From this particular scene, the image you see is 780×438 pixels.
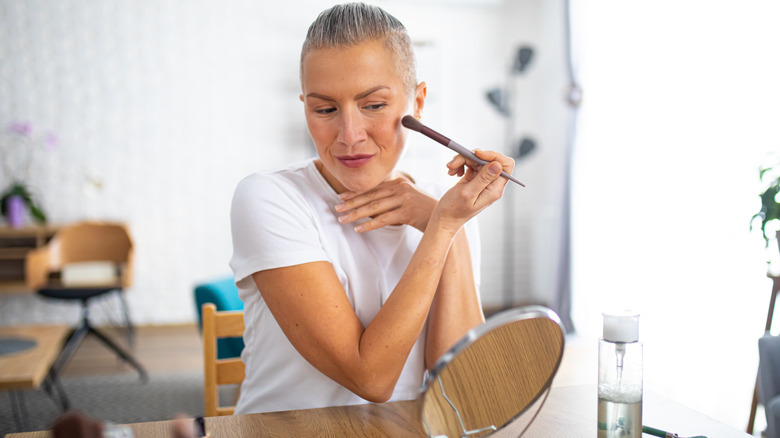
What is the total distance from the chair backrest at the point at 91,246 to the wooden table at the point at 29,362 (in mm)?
917

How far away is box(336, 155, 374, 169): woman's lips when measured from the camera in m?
1.05

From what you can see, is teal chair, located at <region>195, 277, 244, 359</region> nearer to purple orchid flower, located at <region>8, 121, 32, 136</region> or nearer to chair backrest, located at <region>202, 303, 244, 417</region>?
chair backrest, located at <region>202, 303, 244, 417</region>

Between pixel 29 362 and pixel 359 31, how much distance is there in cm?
225

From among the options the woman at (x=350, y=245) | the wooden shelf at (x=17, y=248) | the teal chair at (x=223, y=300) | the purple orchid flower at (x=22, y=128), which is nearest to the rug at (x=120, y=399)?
the teal chair at (x=223, y=300)

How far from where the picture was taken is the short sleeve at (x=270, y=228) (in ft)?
3.32

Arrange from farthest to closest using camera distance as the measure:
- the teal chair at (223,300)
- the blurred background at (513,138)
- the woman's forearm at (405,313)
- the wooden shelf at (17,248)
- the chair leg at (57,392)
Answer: the wooden shelf at (17,248)
the chair leg at (57,392)
the blurred background at (513,138)
the teal chair at (223,300)
the woman's forearm at (405,313)

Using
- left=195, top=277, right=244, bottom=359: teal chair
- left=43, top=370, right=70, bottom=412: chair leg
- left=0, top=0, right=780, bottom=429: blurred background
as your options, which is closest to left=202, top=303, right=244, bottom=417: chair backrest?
left=195, top=277, right=244, bottom=359: teal chair

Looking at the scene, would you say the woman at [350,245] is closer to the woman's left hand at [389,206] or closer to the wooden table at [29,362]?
the woman's left hand at [389,206]

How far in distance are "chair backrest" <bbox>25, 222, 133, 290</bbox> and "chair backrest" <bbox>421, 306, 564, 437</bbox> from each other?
12.5 ft

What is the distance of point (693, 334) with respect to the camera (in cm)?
318

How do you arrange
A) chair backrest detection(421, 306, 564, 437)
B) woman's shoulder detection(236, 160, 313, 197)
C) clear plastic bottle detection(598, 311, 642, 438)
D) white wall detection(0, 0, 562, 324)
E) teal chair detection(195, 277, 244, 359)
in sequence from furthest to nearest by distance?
1. white wall detection(0, 0, 562, 324)
2. teal chair detection(195, 277, 244, 359)
3. woman's shoulder detection(236, 160, 313, 197)
4. clear plastic bottle detection(598, 311, 642, 438)
5. chair backrest detection(421, 306, 564, 437)

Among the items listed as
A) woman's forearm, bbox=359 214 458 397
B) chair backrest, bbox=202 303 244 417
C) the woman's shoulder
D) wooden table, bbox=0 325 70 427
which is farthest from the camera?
wooden table, bbox=0 325 70 427

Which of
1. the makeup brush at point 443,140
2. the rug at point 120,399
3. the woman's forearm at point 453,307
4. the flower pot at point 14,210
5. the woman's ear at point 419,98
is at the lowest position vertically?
the rug at point 120,399

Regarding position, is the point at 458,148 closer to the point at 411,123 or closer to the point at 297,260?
the point at 411,123
